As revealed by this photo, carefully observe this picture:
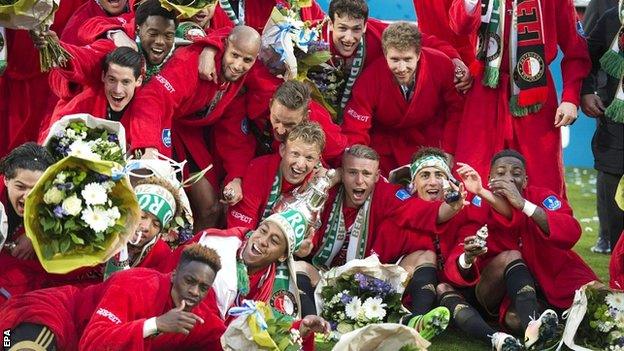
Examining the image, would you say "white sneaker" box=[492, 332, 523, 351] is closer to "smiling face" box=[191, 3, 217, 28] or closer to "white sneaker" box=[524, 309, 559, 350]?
"white sneaker" box=[524, 309, 559, 350]

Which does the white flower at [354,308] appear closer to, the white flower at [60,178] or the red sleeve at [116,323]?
the red sleeve at [116,323]

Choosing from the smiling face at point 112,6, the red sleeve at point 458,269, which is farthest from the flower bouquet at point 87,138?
the red sleeve at point 458,269

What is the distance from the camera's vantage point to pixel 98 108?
716 cm

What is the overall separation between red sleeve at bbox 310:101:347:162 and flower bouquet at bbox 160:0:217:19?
913 millimetres

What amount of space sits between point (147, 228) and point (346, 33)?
6.79ft

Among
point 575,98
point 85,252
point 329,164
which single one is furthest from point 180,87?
point 575,98

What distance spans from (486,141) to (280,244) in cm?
197

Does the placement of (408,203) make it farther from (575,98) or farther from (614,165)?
(614,165)

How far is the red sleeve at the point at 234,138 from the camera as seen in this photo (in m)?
7.79

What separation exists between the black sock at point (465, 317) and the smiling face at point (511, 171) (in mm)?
658

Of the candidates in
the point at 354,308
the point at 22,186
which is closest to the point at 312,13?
the point at 354,308

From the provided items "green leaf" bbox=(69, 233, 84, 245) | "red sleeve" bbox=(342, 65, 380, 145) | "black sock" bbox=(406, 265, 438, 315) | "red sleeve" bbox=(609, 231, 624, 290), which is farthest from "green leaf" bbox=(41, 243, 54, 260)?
"red sleeve" bbox=(609, 231, 624, 290)

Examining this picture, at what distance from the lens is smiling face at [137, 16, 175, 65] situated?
7.35 m

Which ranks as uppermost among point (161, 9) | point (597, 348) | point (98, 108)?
point (161, 9)
